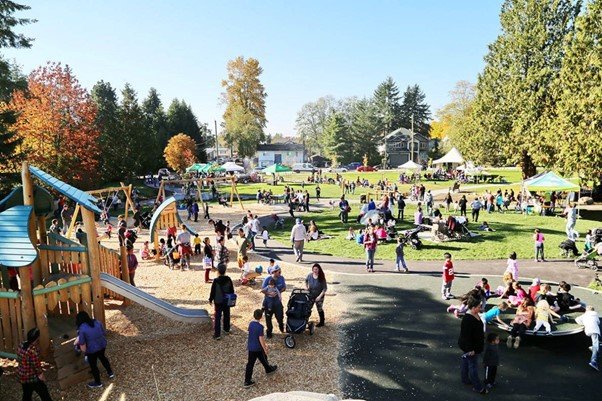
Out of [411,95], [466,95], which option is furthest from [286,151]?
[466,95]

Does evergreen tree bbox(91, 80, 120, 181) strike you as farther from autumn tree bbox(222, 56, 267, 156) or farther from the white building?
the white building

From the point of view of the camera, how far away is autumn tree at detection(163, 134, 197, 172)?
54562 mm

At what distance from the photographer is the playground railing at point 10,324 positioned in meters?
8.37

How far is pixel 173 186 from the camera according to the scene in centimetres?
5350

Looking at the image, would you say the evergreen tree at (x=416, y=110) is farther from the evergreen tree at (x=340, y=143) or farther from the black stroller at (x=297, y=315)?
the black stroller at (x=297, y=315)

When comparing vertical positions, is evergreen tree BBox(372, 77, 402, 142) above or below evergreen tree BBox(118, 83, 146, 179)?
above

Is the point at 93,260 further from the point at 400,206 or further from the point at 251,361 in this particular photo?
the point at 400,206

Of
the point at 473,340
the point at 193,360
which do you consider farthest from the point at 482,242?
the point at 193,360

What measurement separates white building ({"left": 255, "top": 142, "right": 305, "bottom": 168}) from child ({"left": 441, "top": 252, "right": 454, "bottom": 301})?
292 feet

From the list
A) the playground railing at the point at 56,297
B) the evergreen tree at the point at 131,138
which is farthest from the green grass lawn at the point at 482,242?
the evergreen tree at the point at 131,138

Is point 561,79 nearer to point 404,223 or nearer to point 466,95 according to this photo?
point 404,223

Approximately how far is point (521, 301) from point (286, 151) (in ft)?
307

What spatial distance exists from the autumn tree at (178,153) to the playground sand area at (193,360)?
4426 centimetres

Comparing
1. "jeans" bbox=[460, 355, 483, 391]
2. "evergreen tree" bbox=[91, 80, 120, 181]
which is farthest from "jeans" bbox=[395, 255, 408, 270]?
"evergreen tree" bbox=[91, 80, 120, 181]
